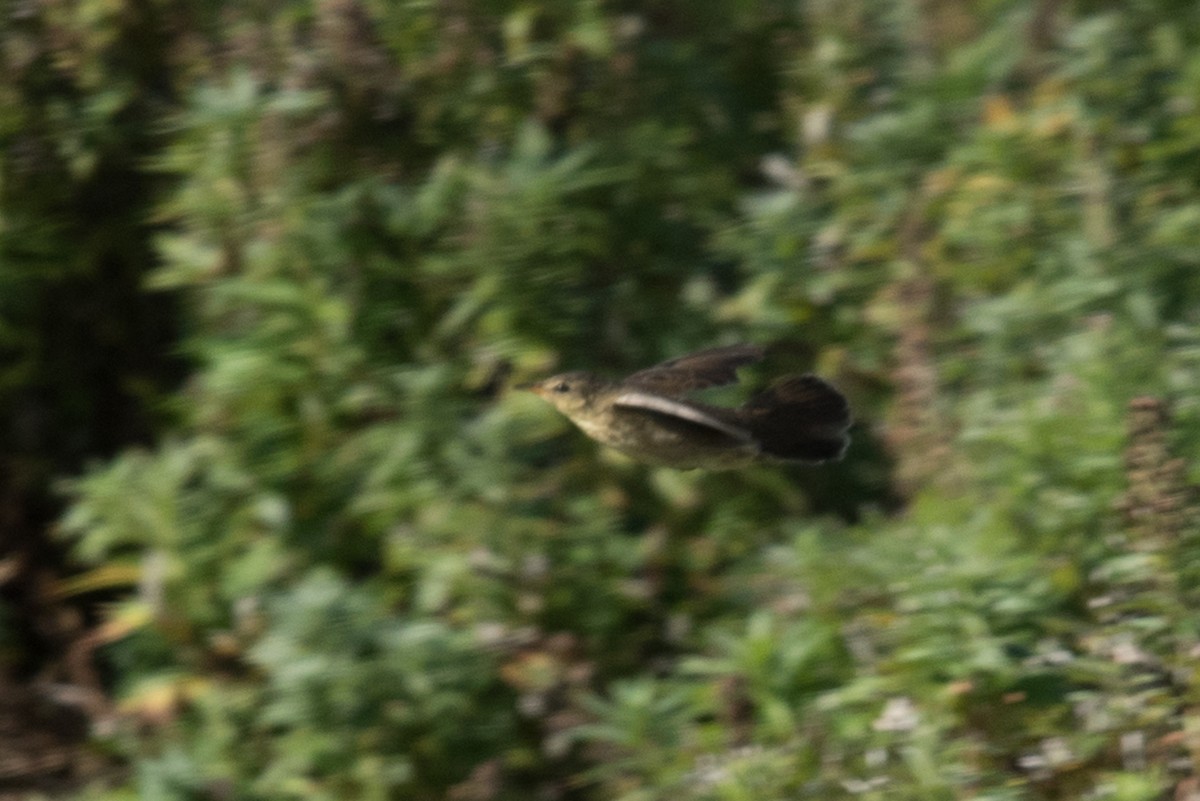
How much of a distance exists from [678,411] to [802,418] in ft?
1.36

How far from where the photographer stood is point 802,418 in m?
2.69

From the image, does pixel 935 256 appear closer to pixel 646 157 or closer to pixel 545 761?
pixel 646 157

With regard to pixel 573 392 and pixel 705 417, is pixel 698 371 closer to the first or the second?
pixel 573 392

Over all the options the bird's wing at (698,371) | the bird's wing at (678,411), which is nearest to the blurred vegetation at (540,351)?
the bird's wing at (698,371)

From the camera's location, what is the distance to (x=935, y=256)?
4.70 m

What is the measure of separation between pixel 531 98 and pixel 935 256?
1131 mm

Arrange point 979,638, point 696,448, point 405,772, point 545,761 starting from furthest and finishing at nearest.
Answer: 1. point 545,761
2. point 405,772
3. point 979,638
4. point 696,448

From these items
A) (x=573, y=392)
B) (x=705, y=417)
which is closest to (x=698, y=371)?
(x=573, y=392)

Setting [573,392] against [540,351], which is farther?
[540,351]

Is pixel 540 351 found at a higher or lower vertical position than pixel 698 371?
higher

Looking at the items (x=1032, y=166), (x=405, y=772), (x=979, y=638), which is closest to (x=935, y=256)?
(x=1032, y=166)

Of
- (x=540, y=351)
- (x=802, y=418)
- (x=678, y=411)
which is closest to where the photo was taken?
(x=678, y=411)

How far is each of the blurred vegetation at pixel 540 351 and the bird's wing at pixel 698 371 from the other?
0.81 meters

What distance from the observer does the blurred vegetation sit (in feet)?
12.8
